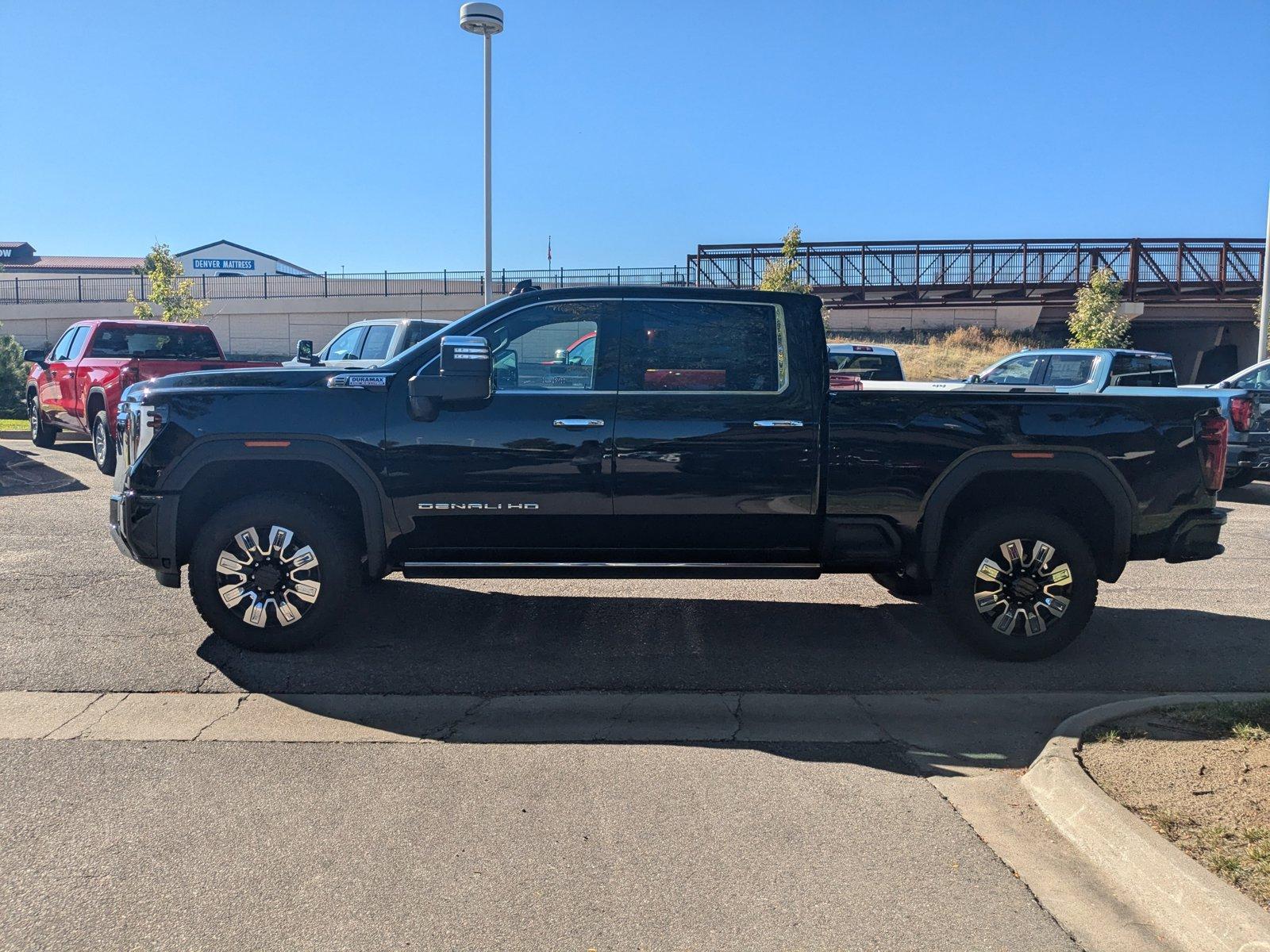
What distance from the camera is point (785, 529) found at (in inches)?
230

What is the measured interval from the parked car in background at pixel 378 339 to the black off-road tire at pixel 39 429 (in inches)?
186

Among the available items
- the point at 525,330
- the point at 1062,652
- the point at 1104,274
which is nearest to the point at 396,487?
the point at 525,330

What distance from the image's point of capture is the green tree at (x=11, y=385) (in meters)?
22.8

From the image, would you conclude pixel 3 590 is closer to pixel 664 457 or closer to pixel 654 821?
pixel 664 457

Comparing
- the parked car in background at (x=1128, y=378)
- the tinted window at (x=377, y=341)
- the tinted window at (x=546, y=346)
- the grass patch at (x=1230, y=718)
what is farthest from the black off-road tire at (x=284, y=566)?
the parked car in background at (x=1128, y=378)

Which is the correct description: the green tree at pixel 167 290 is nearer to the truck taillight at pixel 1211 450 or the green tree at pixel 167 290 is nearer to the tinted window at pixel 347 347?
the tinted window at pixel 347 347

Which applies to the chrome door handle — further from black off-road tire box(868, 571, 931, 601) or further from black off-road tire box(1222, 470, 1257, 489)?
black off-road tire box(1222, 470, 1257, 489)

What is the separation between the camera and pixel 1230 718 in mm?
4715

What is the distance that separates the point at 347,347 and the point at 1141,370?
10.3 m

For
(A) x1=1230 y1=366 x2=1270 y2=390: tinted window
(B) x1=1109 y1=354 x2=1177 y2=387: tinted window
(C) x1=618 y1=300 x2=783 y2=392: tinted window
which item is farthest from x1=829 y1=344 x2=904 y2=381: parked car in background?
(C) x1=618 y1=300 x2=783 y2=392: tinted window

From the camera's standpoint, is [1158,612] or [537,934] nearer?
[537,934]

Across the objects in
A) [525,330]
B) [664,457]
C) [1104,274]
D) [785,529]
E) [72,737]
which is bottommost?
[72,737]

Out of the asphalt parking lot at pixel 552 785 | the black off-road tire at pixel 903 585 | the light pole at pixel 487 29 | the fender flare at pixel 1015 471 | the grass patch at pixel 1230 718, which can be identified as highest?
the light pole at pixel 487 29

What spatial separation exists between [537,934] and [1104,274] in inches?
1203
